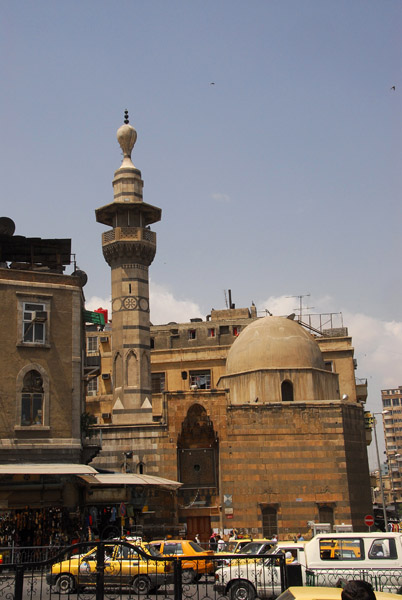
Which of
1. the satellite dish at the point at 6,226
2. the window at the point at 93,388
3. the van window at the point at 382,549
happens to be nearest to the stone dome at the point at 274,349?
the satellite dish at the point at 6,226

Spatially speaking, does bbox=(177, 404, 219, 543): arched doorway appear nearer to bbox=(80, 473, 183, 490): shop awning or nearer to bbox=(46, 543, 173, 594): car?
bbox=(80, 473, 183, 490): shop awning

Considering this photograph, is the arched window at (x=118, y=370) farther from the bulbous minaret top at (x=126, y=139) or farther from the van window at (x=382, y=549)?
the van window at (x=382, y=549)

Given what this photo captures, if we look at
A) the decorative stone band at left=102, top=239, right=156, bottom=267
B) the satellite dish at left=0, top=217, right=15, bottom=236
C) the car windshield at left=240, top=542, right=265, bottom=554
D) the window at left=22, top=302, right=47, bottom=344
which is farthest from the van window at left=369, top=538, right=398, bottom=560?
the decorative stone band at left=102, top=239, right=156, bottom=267

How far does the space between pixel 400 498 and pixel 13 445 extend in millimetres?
87344

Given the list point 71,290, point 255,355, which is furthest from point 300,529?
point 71,290

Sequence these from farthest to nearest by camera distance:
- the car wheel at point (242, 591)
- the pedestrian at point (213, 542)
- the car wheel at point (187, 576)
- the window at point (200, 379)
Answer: the window at point (200, 379) → the pedestrian at point (213, 542) → the car wheel at point (242, 591) → the car wheel at point (187, 576)

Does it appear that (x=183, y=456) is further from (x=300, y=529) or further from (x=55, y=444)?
(x=55, y=444)

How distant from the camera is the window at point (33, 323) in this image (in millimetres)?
25562

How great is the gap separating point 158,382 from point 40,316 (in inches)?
906

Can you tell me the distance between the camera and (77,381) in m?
26.0

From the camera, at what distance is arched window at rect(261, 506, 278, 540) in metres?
30.8

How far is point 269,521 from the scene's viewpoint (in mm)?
31125

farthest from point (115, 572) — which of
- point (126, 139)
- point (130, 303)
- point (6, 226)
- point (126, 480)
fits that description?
point (126, 139)

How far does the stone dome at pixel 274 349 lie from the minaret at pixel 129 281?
4710 mm
